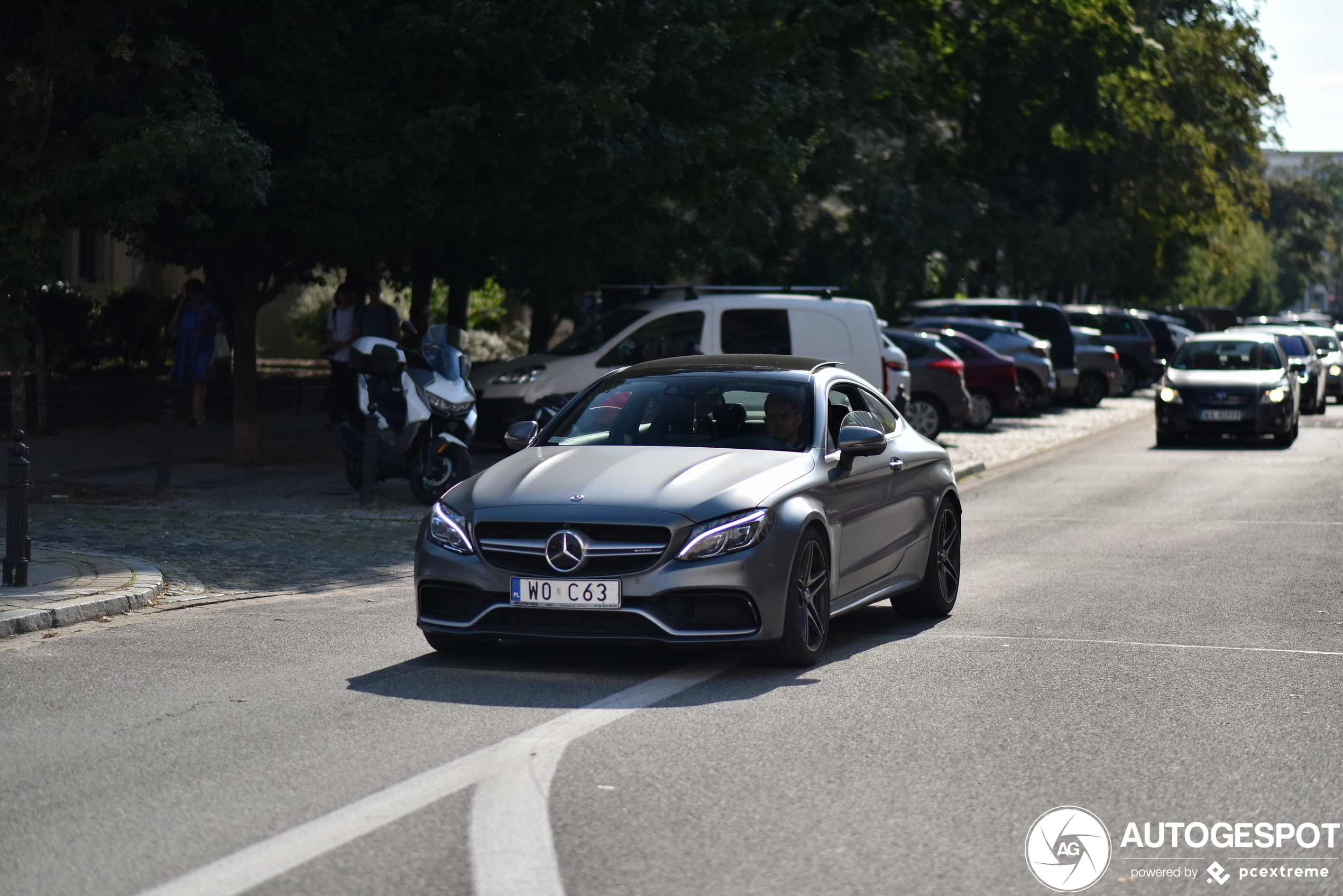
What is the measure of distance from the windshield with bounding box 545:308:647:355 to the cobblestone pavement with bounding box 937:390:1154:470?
158 inches

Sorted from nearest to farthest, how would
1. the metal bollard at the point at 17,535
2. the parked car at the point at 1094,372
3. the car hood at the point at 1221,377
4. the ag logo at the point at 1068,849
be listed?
the ag logo at the point at 1068,849 < the metal bollard at the point at 17,535 < the car hood at the point at 1221,377 < the parked car at the point at 1094,372

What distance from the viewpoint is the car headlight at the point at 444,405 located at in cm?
1531

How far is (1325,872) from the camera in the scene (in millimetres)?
5023

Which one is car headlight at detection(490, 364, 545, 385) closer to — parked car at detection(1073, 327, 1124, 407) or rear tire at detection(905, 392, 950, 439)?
rear tire at detection(905, 392, 950, 439)

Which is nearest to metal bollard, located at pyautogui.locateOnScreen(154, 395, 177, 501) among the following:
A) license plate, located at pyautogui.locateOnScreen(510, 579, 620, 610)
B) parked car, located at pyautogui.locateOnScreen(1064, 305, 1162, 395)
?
license plate, located at pyautogui.locateOnScreen(510, 579, 620, 610)

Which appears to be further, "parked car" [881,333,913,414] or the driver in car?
"parked car" [881,333,913,414]

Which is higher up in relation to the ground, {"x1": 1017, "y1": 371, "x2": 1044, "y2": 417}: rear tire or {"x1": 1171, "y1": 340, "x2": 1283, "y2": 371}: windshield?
{"x1": 1171, "y1": 340, "x2": 1283, "y2": 371}: windshield

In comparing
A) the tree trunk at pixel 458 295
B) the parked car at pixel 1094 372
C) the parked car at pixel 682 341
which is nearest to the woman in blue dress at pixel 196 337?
the tree trunk at pixel 458 295

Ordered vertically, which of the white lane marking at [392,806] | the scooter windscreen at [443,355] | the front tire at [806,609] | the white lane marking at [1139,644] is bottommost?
the white lane marking at [1139,644]

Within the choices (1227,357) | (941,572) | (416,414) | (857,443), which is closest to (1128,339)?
(1227,357)

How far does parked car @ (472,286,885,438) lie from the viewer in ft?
64.7

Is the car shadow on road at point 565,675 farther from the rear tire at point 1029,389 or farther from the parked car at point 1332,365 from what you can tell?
the parked car at point 1332,365

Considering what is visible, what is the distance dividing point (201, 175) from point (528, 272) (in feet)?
19.1

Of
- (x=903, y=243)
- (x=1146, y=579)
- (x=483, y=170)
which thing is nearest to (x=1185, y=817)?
(x=1146, y=579)
